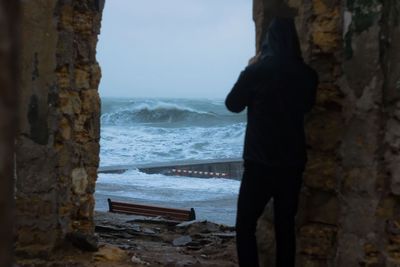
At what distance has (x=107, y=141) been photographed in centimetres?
3381

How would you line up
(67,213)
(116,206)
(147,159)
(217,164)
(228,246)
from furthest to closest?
(147,159)
(217,164)
(116,206)
(228,246)
(67,213)

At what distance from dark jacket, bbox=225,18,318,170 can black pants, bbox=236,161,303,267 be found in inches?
2.5

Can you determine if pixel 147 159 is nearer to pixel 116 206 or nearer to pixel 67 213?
pixel 116 206

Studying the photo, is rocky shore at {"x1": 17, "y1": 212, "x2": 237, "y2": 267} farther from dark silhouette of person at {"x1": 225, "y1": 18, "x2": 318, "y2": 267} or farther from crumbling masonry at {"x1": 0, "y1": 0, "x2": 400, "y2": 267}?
dark silhouette of person at {"x1": 225, "y1": 18, "x2": 318, "y2": 267}

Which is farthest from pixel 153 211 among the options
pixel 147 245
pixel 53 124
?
pixel 53 124

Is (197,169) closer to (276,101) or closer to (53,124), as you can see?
(53,124)

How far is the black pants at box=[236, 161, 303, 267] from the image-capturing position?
10.9ft

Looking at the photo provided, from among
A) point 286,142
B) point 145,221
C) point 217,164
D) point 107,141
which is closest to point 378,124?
point 286,142

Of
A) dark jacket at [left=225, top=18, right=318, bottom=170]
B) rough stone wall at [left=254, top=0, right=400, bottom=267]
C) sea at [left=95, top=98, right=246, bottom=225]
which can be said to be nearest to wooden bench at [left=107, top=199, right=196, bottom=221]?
sea at [left=95, top=98, right=246, bottom=225]

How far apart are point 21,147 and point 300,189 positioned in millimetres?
2270

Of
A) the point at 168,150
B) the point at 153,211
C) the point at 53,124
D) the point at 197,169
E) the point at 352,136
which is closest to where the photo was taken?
the point at 352,136

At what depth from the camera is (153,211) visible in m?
9.84

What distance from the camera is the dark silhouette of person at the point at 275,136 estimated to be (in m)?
3.31

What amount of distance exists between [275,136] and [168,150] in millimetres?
28455
